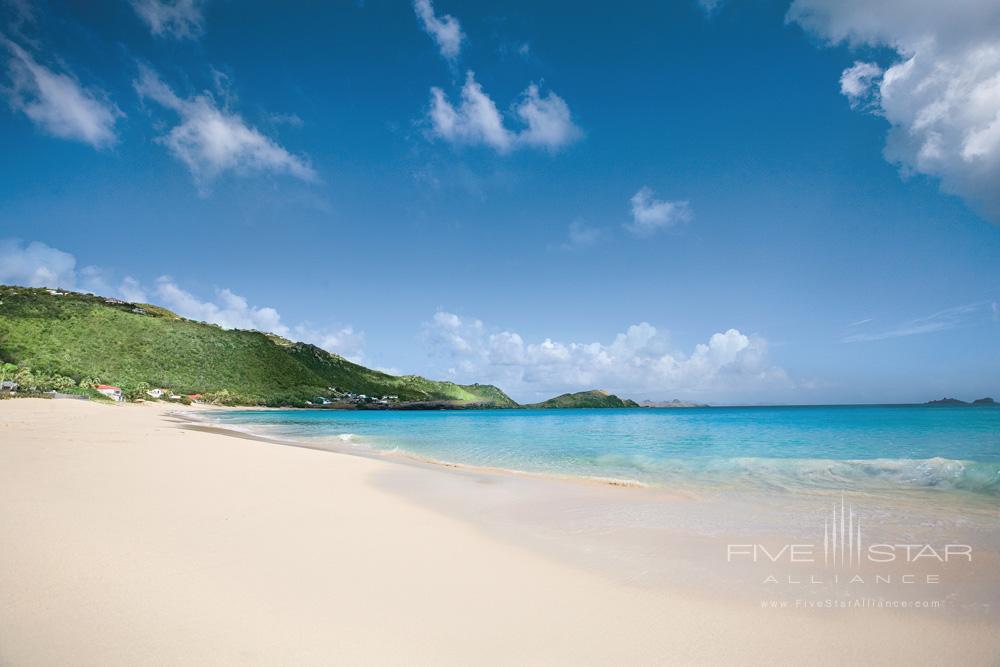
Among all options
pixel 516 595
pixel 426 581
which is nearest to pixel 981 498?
pixel 516 595

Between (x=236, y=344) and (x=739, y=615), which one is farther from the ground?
(x=236, y=344)

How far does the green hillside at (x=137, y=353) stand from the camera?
6781 cm

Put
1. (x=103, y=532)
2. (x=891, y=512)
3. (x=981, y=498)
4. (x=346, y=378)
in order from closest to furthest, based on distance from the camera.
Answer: (x=103, y=532) → (x=891, y=512) → (x=981, y=498) → (x=346, y=378)

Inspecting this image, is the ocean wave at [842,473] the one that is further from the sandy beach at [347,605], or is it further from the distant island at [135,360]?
the distant island at [135,360]

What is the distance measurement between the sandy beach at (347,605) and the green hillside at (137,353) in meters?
68.0

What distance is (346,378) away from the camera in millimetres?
158500

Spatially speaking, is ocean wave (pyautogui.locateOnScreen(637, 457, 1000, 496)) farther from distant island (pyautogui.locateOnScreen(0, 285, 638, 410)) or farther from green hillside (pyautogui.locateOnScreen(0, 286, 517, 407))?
green hillside (pyautogui.locateOnScreen(0, 286, 517, 407))

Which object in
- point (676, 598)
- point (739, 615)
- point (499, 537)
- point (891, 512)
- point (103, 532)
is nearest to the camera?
point (739, 615)

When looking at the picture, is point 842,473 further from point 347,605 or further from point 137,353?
point 137,353

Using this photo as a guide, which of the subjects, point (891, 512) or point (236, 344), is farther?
point (236, 344)

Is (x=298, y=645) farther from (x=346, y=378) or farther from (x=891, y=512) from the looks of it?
(x=346, y=378)

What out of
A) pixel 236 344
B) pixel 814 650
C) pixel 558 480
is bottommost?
pixel 558 480

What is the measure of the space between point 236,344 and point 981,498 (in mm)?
132807

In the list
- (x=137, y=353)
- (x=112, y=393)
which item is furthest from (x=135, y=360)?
(x=112, y=393)
